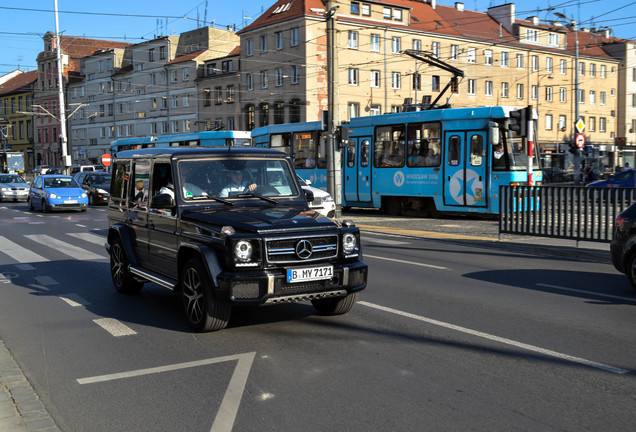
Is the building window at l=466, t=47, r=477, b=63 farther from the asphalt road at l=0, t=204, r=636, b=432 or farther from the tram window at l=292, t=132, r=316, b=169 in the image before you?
the asphalt road at l=0, t=204, r=636, b=432

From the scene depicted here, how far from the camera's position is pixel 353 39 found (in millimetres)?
56125

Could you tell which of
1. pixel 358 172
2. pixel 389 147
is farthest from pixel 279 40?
pixel 389 147

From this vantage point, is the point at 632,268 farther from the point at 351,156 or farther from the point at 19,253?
the point at 351,156

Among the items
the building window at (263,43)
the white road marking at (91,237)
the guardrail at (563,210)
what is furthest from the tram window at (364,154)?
the building window at (263,43)

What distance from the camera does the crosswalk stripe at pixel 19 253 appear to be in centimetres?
1298

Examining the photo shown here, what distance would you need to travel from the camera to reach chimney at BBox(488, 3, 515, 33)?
66.9m

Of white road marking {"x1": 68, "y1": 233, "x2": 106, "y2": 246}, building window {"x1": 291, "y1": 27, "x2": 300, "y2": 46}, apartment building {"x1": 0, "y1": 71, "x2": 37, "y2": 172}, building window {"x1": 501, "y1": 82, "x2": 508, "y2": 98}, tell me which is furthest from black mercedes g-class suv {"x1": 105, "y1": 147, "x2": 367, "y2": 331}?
apartment building {"x1": 0, "y1": 71, "x2": 37, "y2": 172}

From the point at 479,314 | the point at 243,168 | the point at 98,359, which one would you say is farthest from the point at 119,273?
the point at 479,314

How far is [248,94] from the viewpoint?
2425 inches

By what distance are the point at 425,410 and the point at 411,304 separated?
12.0ft

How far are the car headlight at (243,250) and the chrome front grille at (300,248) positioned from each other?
0.55 ft

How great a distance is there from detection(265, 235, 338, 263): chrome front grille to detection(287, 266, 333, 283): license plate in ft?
0.30

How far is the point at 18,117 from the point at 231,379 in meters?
102

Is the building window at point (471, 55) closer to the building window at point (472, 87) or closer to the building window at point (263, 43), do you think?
the building window at point (472, 87)
